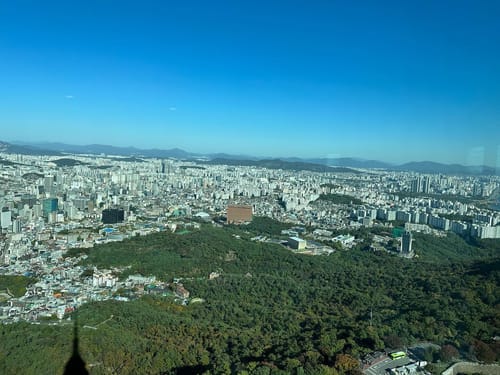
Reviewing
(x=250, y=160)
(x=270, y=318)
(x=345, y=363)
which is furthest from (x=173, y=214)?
(x=250, y=160)

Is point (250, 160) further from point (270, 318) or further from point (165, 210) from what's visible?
point (270, 318)

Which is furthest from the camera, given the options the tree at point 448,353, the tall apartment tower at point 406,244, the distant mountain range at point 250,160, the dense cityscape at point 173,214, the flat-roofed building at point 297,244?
the distant mountain range at point 250,160

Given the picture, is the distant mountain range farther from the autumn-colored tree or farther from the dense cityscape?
the autumn-colored tree

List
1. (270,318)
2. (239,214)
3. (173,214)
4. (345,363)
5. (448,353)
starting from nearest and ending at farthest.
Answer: (345,363), (448,353), (270,318), (239,214), (173,214)

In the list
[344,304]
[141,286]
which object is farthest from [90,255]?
[344,304]

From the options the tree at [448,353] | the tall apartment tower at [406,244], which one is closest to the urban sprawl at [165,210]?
the tall apartment tower at [406,244]

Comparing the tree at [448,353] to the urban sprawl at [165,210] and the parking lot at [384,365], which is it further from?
→ the urban sprawl at [165,210]
